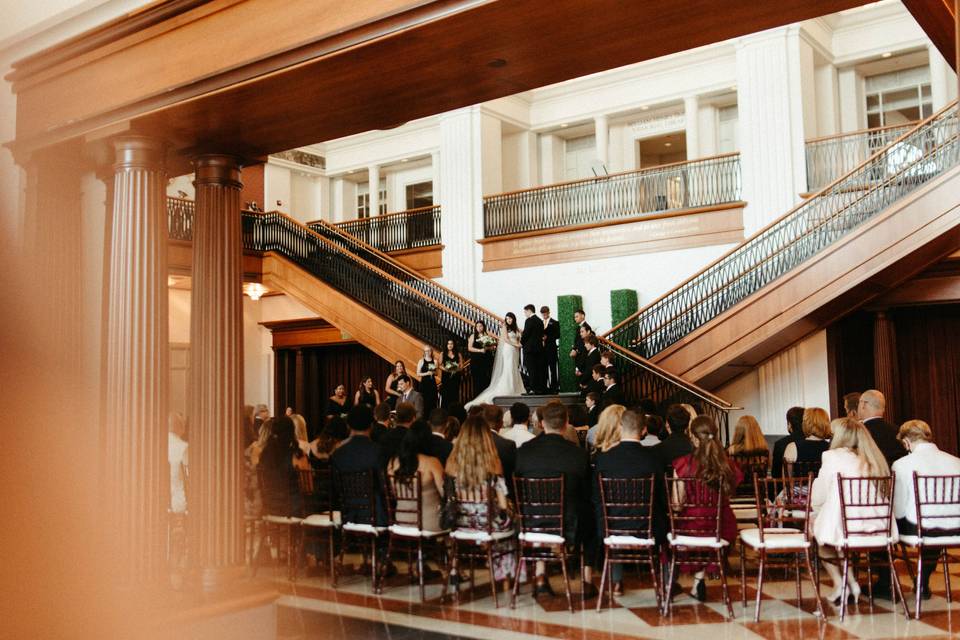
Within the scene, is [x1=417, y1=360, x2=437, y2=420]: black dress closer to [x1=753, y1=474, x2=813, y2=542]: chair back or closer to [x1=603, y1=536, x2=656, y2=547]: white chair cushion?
[x1=753, y1=474, x2=813, y2=542]: chair back

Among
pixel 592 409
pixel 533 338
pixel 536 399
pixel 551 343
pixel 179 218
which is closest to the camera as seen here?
pixel 592 409

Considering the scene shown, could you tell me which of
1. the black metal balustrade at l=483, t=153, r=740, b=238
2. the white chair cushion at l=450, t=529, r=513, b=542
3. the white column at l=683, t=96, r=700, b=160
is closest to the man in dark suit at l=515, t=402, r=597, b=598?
the white chair cushion at l=450, t=529, r=513, b=542

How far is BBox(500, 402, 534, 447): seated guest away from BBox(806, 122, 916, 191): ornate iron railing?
7.90 metres

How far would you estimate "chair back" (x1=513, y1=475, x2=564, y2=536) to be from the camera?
208 inches

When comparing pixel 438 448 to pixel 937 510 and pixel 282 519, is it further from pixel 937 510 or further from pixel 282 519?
pixel 937 510

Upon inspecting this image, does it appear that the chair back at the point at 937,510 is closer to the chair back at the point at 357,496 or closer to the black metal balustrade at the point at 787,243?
the chair back at the point at 357,496

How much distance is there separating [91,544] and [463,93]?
11.1ft

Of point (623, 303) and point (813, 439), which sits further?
point (623, 303)

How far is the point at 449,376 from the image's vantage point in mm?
10969

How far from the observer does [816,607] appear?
A: 513 centimetres

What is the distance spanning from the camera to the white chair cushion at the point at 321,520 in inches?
240

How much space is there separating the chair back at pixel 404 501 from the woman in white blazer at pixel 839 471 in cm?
253

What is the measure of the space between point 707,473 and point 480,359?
5947 millimetres

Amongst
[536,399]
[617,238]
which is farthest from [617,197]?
[536,399]
